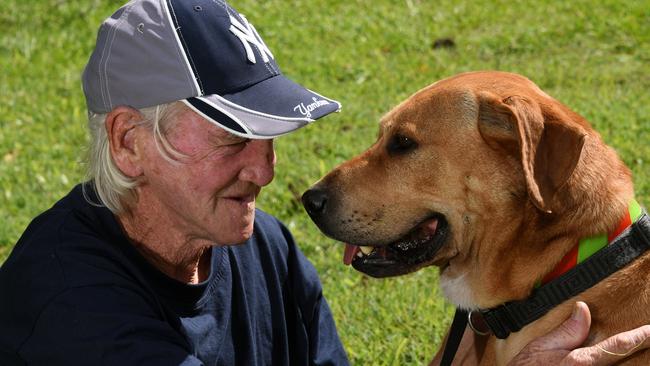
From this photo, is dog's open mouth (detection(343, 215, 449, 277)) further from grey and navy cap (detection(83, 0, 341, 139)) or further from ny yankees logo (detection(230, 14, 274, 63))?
ny yankees logo (detection(230, 14, 274, 63))

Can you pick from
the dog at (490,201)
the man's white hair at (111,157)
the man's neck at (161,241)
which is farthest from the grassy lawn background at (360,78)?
the man's white hair at (111,157)

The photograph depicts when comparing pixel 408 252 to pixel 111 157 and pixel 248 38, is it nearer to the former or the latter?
pixel 248 38

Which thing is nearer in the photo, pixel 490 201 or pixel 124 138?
pixel 124 138

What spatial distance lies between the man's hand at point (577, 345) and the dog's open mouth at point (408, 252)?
51 cm

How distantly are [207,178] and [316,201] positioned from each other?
24.0 inches

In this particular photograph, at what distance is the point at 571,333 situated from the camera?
128 inches

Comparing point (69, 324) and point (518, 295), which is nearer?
point (69, 324)

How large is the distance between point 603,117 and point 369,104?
1.84 m

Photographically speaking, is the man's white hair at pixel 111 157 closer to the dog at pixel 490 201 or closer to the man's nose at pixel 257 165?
the man's nose at pixel 257 165

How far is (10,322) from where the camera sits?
10.1 feet

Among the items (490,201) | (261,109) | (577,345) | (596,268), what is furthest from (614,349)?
(261,109)

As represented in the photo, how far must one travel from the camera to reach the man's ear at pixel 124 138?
325cm

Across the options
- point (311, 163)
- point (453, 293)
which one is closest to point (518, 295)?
point (453, 293)

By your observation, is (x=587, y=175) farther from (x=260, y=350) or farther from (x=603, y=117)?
(x=603, y=117)
